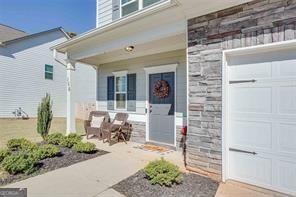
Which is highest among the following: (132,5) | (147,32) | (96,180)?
(132,5)

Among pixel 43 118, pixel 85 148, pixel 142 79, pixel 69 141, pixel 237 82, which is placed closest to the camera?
pixel 237 82

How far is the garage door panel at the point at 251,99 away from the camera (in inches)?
125

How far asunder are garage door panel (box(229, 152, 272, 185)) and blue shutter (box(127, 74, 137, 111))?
3983 millimetres

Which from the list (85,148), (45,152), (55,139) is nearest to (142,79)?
(85,148)

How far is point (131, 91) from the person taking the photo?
7.07m

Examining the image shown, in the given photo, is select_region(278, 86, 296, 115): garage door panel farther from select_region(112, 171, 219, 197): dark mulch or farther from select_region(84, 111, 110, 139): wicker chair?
select_region(84, 111, 110, 139): wicker chair

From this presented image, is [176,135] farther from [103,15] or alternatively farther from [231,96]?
[103,15]

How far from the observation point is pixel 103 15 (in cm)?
745

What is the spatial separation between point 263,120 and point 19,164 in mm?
4076

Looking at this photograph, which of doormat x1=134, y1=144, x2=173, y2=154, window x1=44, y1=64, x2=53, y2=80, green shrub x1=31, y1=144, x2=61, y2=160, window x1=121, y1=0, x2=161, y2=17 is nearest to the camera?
green shrub x1=31, y1=144, x2=61, y2=160

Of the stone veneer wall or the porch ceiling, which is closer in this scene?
the stone veneer wall

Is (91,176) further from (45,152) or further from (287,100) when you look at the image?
(287,100)

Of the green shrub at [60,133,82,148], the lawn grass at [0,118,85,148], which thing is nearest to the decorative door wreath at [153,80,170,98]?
the green shrub at [60,133,82,148]

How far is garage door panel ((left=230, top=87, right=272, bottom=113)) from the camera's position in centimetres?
317
